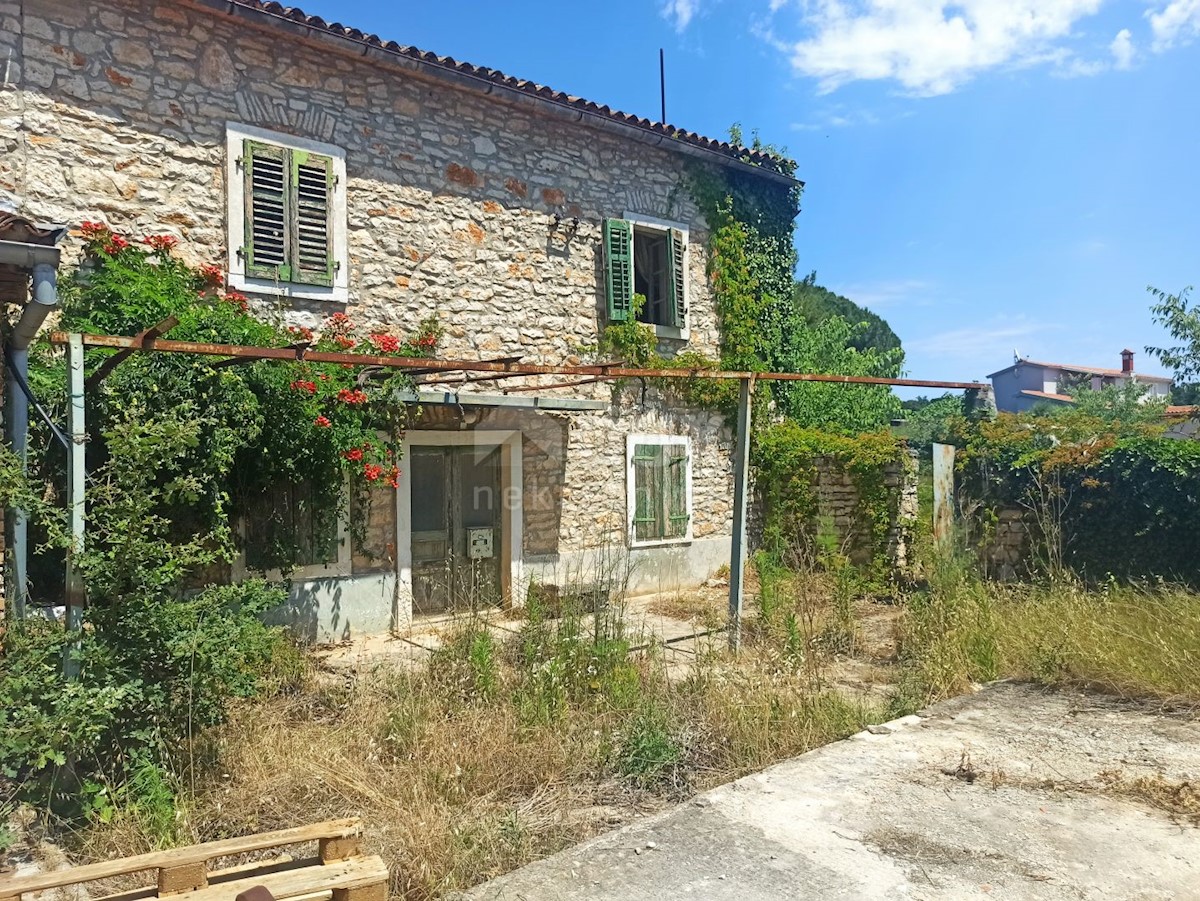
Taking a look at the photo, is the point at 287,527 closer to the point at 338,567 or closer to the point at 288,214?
the point at 338,567

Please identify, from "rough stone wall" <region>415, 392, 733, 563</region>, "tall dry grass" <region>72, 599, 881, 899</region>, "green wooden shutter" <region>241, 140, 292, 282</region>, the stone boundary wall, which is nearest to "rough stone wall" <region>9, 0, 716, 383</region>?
"green wooden shutter" <region>241, 140, 292, 282</region>

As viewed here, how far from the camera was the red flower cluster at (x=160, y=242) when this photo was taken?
689cm

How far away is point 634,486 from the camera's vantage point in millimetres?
10203

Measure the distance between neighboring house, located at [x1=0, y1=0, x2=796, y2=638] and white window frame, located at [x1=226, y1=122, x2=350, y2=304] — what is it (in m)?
0.02

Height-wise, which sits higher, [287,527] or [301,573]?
[287,527]

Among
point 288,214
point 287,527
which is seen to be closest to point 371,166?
point 288,214

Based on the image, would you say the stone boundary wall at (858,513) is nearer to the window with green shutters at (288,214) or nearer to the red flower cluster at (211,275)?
the window with green shutters at (288,214)

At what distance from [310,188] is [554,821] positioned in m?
6.16

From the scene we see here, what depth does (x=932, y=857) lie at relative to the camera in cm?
354

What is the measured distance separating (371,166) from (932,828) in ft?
23.8

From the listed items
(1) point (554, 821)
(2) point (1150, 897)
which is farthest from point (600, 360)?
(2) point (1150, 897)

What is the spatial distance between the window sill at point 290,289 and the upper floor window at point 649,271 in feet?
10.3

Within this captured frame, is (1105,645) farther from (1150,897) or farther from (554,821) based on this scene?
(554,821)

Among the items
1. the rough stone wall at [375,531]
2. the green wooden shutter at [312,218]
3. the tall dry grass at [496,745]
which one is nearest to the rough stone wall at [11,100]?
the green wooden shutter at [312,218]
